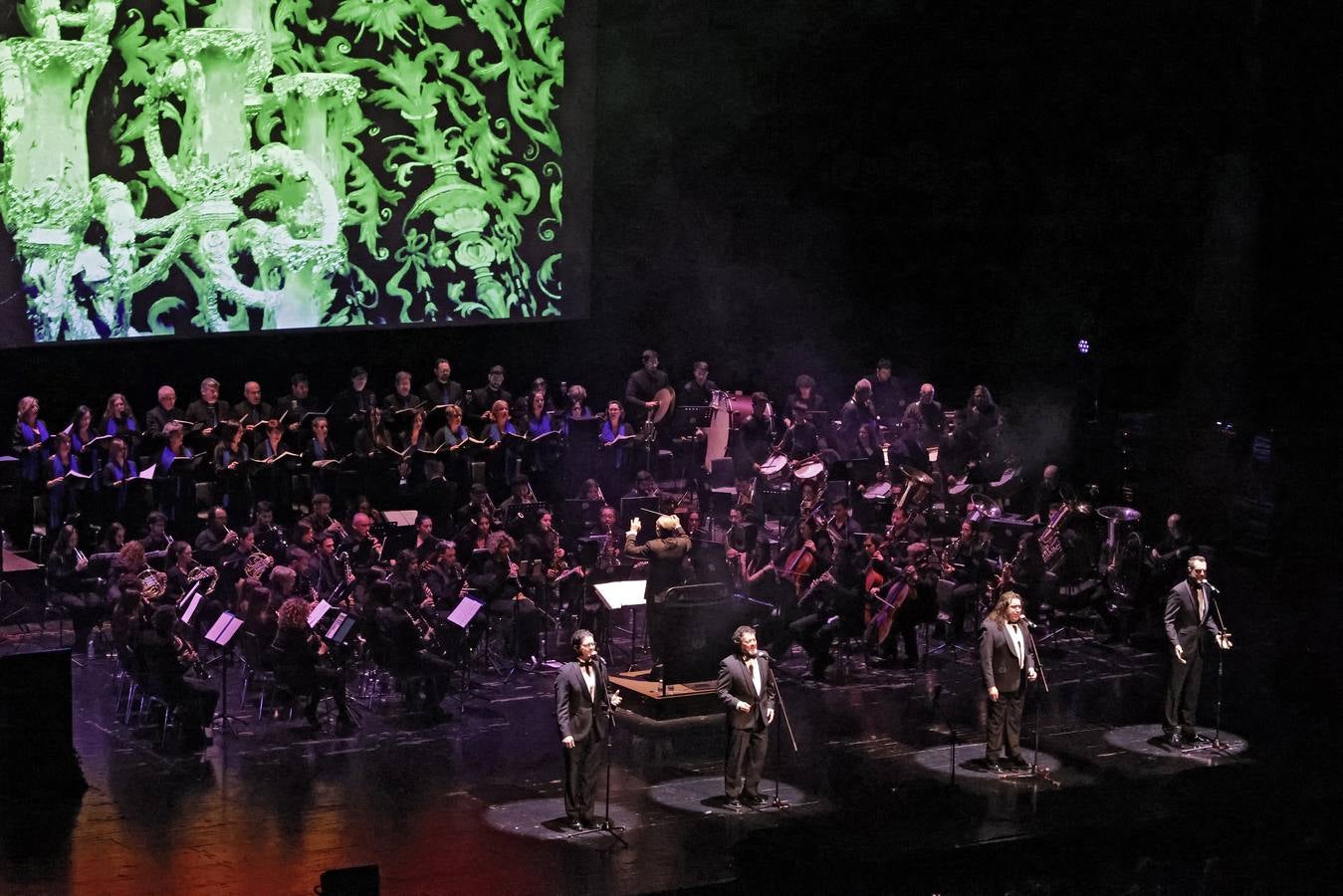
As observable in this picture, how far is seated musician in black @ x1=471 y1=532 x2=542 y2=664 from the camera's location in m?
17.2

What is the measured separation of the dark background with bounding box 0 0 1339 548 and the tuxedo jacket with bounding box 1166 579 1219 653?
6.21 metres

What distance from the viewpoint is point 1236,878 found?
13.2 metres

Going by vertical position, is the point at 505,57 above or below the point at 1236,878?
above

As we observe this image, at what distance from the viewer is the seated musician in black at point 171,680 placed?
48.9ft

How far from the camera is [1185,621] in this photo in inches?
628

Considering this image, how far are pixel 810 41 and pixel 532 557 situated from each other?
8.55 metres

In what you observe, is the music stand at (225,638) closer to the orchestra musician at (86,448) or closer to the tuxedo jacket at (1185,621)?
the orchestra musician at (86,448)

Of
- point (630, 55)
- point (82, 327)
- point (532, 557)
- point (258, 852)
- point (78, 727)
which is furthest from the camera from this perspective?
point (630, 55)

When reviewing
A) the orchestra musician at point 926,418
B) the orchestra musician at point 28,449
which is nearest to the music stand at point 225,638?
the orchestra musician at point 28,449

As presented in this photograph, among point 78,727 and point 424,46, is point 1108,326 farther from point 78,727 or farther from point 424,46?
point 78,727

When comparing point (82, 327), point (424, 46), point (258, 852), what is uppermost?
point (424, 46)

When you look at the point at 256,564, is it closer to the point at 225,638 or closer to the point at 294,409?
the point at 225,638

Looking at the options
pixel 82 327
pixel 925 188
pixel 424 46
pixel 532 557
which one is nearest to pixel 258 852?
pixel 532 557

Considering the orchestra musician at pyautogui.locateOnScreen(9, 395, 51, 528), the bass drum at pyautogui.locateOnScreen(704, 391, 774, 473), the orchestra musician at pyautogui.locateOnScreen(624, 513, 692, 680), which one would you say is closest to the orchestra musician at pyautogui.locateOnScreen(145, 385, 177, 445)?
the orchestra musician at pyautogui.locateOnScreen(9, 395, 51, 528)
